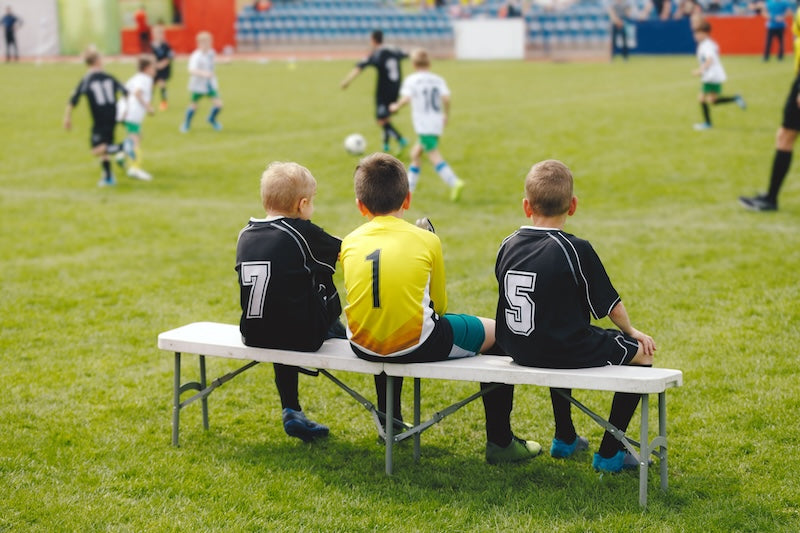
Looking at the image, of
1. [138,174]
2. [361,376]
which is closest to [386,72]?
[138,174]

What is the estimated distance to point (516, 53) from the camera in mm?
35344

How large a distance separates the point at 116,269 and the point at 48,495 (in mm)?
4639

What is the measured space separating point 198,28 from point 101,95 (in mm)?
29725

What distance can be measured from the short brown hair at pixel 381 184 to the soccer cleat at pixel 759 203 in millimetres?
6930

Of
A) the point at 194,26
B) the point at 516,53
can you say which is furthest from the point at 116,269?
the point at 194,26

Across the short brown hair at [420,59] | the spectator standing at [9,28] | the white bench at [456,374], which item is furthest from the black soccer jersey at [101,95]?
the spectator standing at [9,28]

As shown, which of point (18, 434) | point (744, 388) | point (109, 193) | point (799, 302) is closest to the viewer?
point (18, 434)

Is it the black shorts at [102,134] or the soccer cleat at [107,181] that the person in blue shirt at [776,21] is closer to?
the black shorts at [102,134]

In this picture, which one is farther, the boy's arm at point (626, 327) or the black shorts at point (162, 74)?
the black shorts at point (162, 74)

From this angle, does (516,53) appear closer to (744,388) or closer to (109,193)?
(109,193)

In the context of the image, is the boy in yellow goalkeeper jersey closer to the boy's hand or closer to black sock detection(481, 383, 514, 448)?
black sock detection(481, 383, 514, 448)

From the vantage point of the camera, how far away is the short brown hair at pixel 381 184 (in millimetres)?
4508

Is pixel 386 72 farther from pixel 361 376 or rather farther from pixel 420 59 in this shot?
pixel 361 376

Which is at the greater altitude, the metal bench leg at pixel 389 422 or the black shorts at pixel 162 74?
the black shorts at pixel 162 74
